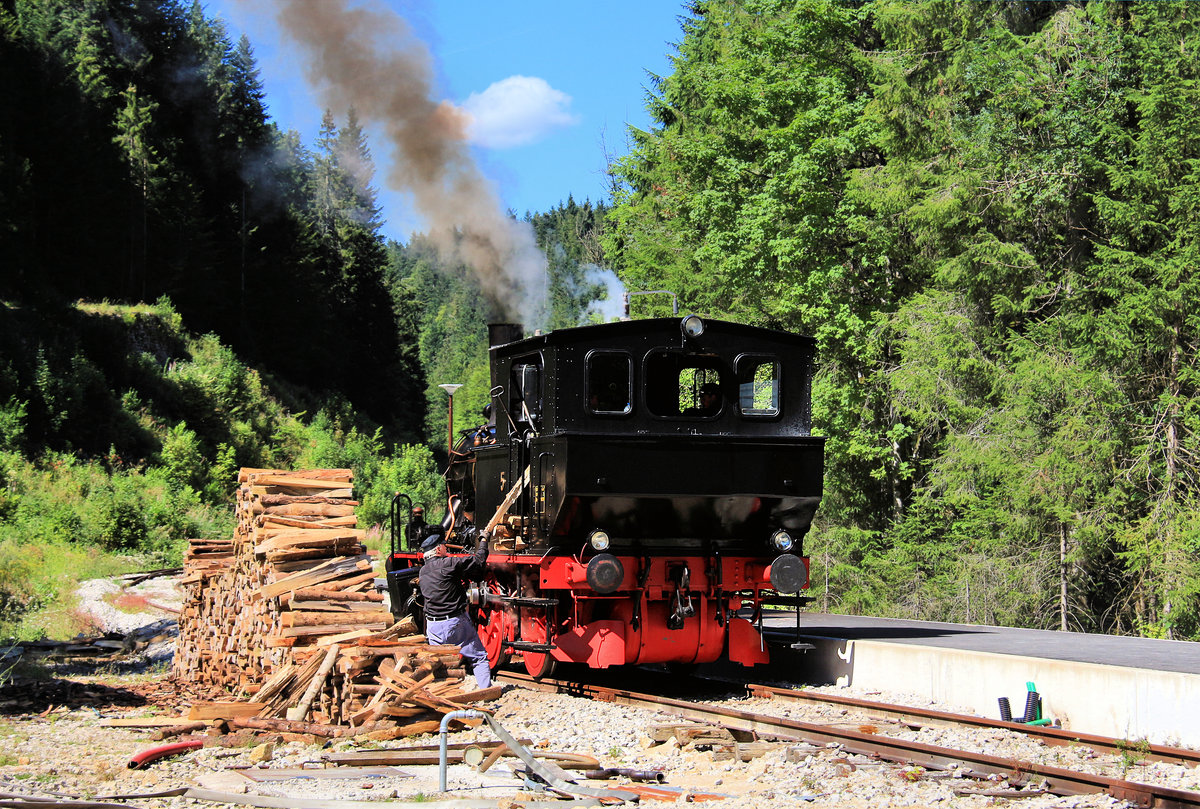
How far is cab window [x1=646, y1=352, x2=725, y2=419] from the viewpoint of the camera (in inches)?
443

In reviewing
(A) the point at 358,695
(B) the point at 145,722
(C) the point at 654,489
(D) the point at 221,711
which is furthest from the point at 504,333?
(B) the point at 145,722

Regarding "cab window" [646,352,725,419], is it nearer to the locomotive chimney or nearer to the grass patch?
the locomotive chimney

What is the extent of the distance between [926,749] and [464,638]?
182 inches

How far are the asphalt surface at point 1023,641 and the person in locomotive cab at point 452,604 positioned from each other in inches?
163

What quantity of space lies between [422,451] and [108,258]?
44.3 feet

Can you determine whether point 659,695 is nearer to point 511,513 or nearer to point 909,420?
point 511,513

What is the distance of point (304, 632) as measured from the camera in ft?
35.6

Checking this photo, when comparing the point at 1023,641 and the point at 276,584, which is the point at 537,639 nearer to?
the point at 276,584

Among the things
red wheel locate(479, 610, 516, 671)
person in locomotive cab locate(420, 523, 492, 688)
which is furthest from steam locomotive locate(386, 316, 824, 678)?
person in locomotive cab locate(420, 523, 492, 688)

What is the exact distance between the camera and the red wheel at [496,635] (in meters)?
12.3

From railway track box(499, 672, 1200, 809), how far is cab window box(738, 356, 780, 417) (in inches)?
109

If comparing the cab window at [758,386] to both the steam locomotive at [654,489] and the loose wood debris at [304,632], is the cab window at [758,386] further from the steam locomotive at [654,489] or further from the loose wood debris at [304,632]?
the loose wood debris at [304,632]

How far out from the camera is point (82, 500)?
25922 mm

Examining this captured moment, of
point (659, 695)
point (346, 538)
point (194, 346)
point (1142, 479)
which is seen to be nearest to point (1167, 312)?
point (1142, 479)
